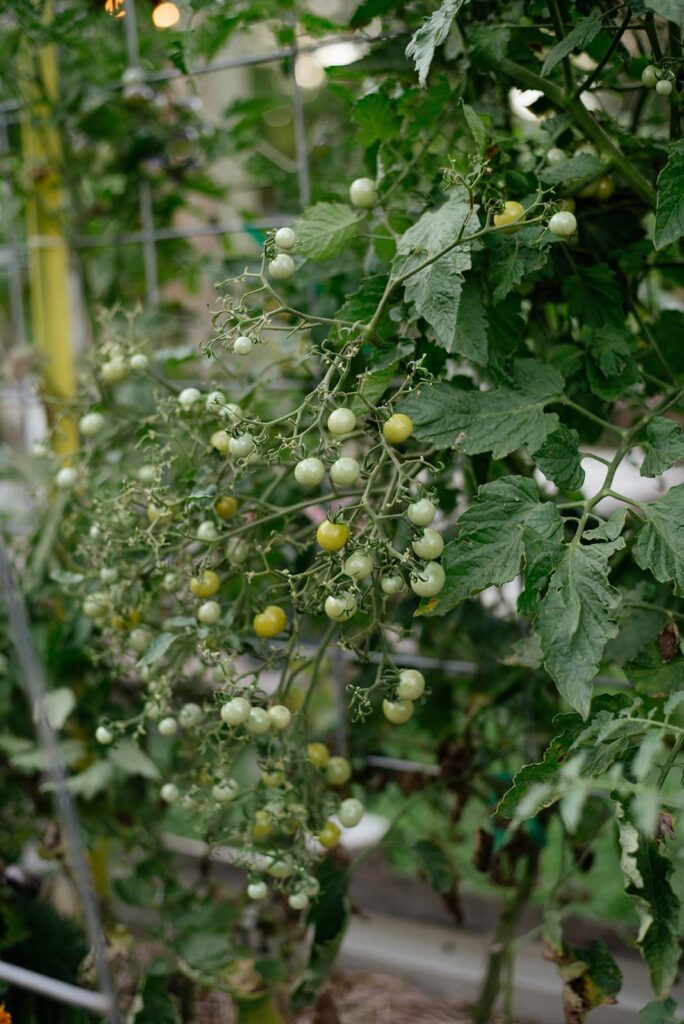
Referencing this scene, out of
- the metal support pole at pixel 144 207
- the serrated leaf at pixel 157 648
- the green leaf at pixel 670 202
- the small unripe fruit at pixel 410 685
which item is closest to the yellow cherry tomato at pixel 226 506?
the serrated leaf at pixel 157 648

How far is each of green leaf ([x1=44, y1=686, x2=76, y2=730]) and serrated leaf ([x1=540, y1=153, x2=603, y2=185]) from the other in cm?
83

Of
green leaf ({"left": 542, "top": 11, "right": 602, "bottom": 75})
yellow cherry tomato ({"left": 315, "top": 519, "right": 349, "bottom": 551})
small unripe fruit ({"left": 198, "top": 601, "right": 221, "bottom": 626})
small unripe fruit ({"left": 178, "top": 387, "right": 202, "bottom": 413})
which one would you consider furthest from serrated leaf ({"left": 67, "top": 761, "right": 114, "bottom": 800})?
green leaf ({"left": 542, "top": 11, "right": 602, "bottom": 75})

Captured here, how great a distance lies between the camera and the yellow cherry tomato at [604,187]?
0.93 m

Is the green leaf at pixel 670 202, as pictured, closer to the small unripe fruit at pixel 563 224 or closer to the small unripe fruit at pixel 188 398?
the small unripe fruit at pixel 563 224

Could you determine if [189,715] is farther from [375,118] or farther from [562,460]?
[375,118]

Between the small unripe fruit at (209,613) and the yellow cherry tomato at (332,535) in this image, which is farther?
the small unripe fruit at (209,613)

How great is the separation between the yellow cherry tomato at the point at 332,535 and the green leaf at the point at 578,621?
0.16 m

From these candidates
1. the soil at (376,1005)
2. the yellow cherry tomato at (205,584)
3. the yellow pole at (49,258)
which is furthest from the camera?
the yellow pole at (49,258)

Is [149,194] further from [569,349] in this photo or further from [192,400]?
[569,349]

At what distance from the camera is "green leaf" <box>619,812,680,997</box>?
0.69 meters

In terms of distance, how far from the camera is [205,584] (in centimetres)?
87

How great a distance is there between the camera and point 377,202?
920 millimetres

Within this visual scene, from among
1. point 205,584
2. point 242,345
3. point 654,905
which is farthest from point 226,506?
point 654,905

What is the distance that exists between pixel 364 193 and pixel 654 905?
2.24ft
